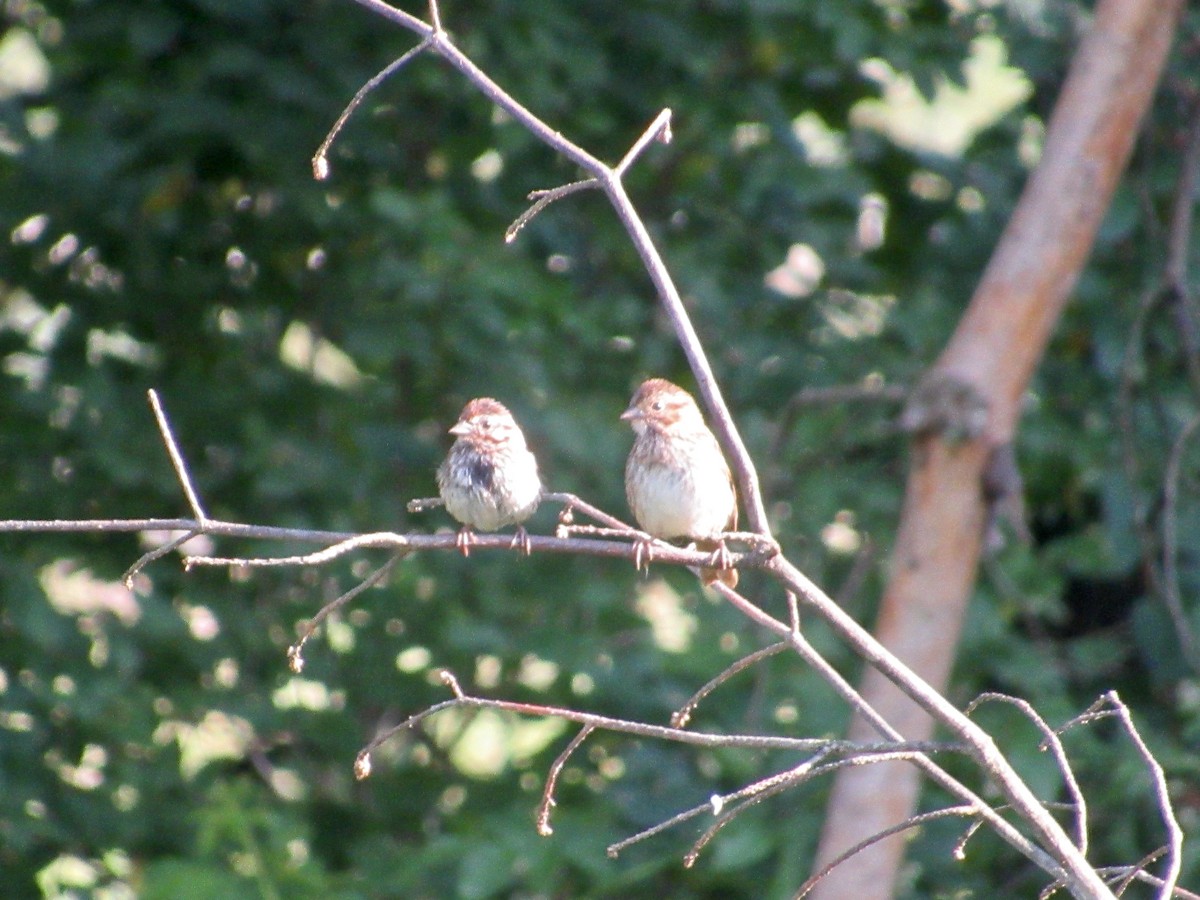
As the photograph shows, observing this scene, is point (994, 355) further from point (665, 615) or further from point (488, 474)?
point (665, 615)

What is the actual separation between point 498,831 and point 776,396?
1.89m

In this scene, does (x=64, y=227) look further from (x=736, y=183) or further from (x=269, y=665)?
(x=736, y=183)

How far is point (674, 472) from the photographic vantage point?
4738 mm

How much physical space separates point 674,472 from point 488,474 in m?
0.52

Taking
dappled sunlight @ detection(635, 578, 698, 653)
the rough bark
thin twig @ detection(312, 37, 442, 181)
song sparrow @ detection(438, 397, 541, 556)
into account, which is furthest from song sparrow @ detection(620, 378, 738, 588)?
thin twig @ detection(312, 37, 442, 181)

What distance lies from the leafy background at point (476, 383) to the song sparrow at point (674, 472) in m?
0.67

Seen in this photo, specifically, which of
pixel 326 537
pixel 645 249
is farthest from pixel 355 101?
pixel 326 537

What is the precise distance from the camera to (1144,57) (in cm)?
518

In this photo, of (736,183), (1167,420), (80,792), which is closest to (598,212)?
(736,183)

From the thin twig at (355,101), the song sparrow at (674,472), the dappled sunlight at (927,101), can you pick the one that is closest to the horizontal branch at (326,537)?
the thin twig at (355,101)

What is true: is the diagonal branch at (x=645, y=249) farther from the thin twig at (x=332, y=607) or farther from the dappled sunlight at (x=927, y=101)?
the dappled sunlight at (x=927, y=101)

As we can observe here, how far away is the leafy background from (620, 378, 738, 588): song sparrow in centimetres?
67

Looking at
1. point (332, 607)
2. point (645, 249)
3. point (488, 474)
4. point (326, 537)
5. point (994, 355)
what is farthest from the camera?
point (994, 355)

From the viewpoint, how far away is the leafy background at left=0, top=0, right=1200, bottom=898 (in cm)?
535
